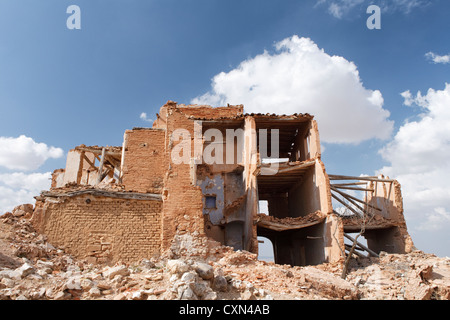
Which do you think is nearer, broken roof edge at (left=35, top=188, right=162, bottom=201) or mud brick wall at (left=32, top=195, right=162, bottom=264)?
mud brick wall at (left=32, top=195, right=162, bottom=264)

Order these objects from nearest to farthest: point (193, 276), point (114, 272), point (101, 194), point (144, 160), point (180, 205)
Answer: point (193, 276), point (114, 272), point (101, 194), point (180, 205), point (144, 160)

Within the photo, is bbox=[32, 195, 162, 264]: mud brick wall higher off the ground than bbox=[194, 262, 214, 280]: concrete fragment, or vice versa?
bbox=[32, 195, 162, 264]: mud brick wall

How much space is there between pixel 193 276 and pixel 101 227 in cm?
467

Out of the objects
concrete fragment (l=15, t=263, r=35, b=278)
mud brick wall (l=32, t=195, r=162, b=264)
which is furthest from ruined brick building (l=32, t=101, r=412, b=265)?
concrete fragment (l=15, t=263, r=35, b=278)

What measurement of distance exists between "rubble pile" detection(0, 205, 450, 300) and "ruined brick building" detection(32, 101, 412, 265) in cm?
62

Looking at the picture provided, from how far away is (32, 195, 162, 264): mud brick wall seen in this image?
31.0ft

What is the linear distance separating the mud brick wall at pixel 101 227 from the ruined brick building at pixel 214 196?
3 centimetres

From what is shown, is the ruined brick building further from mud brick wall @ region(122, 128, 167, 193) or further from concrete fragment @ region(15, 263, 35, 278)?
concrete fragment @ region(15, 263, 35, 278)

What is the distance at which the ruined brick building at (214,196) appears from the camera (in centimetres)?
979

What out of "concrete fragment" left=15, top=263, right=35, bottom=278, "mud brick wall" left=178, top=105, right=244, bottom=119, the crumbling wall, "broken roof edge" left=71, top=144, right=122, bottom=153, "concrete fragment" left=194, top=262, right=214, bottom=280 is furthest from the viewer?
"mud brick wall" left=178, top=105, right=244, bottom=119

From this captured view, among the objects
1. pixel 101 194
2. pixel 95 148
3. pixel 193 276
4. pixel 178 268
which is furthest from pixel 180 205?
pixel 95 148

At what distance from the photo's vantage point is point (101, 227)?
9781mm

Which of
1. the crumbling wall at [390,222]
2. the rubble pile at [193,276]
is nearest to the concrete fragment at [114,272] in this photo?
the rubble pile at [193,276]

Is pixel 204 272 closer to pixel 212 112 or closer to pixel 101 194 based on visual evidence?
pixel 101 194
